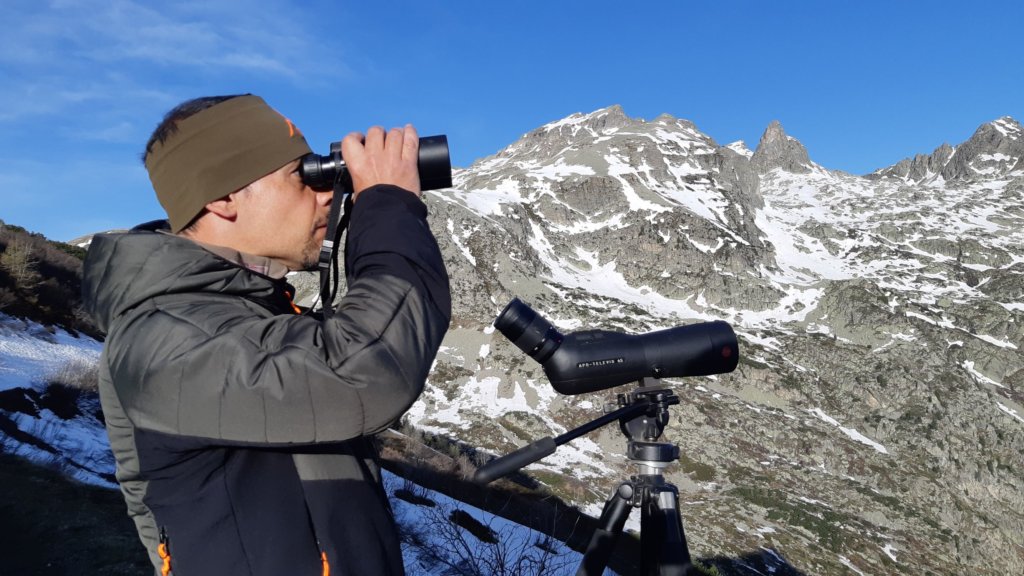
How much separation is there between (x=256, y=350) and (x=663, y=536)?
187 cm

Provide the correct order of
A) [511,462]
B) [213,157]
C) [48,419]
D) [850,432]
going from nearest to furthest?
[213,157] → [511,462] → [48,419] → [850,432]

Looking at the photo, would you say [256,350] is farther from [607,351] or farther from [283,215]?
[607,351]

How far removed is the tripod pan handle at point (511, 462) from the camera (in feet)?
6.11

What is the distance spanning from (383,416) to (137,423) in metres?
0.55

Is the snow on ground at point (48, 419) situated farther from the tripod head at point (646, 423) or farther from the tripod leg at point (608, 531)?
the tripod head at point (646, 423)

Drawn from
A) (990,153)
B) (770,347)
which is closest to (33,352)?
(770,347)

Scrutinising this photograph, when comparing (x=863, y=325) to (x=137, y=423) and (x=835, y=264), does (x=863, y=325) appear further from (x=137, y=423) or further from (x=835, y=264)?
(x=137, y=423)

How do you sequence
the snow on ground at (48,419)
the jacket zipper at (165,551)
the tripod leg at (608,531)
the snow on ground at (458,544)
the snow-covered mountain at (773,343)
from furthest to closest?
the snow-covered mountain at (773,343) → the snow on ground at (48,419) → the snow on ground at (458,544) → the tripod leg at (608,531) → the jacket zipper at (165,551)

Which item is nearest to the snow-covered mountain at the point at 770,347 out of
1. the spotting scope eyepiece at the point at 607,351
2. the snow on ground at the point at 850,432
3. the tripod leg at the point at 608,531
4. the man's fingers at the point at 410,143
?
the snow on ground at the point at 850,432

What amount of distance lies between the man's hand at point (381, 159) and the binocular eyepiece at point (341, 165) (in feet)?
0.14

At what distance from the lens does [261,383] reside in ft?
3.91

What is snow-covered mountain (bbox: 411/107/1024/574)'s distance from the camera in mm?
44125

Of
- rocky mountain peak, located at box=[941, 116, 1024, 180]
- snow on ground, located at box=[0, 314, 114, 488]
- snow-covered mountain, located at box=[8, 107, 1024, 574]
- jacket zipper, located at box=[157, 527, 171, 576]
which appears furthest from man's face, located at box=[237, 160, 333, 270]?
rocky mountain peak, located at box=[941, 116, 1024, 180]

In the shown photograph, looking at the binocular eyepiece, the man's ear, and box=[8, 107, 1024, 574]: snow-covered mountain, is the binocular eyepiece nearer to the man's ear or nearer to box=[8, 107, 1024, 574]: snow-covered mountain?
the man's ear
